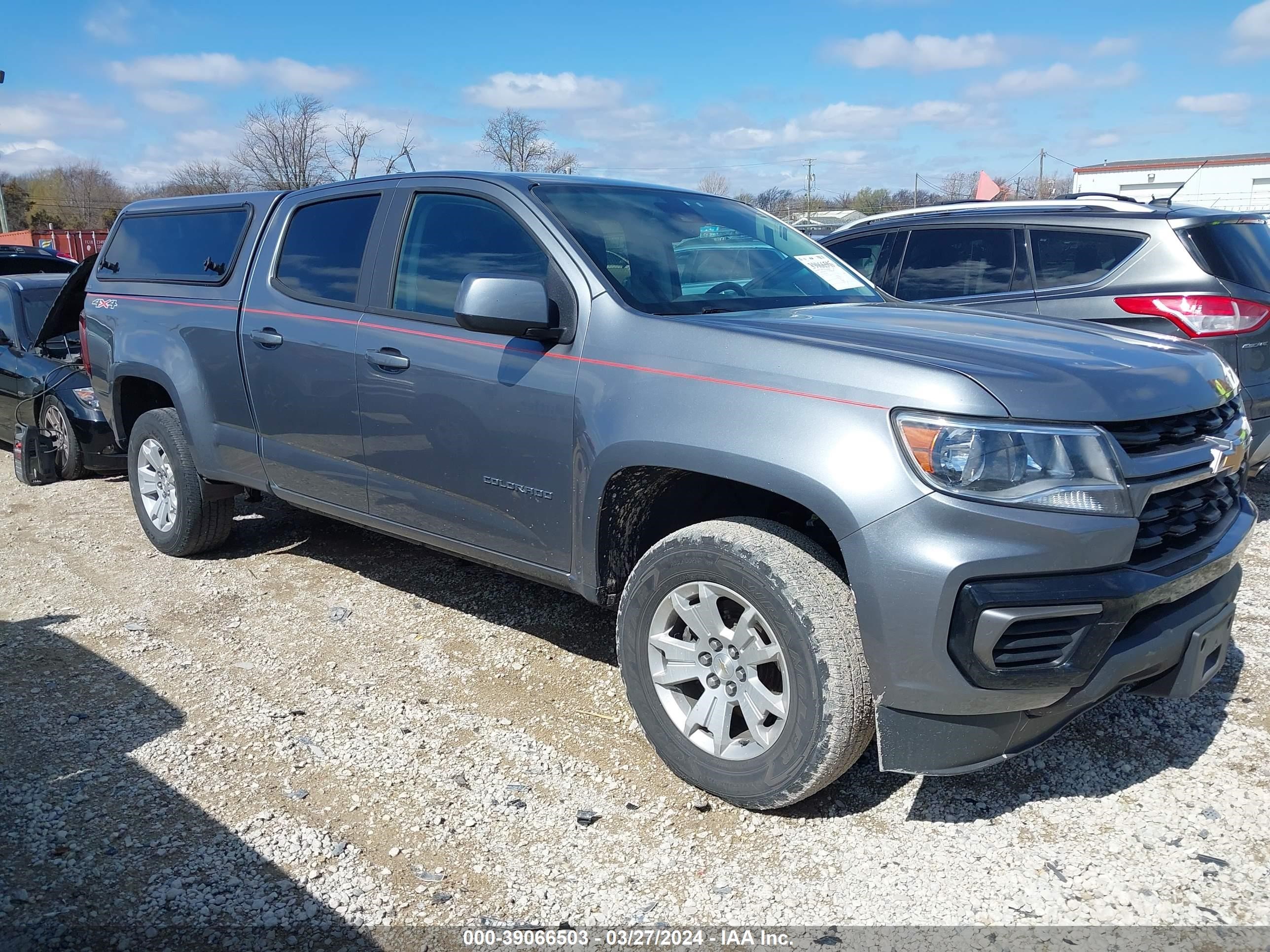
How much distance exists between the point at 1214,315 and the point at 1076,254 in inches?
32.1

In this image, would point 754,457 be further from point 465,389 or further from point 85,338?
point 85,338

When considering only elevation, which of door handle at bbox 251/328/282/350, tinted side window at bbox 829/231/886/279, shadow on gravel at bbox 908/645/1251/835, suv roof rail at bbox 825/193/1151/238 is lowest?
shadow on gravel at bbox 908/645/1251/835

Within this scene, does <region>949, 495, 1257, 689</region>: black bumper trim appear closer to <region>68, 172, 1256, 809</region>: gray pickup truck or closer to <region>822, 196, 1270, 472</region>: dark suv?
<region>68, 172, 1256, 809</region>: gray pickup truck

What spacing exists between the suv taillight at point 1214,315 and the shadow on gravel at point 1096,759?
2257mm

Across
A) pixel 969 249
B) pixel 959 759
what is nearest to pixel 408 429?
pixel 959 759

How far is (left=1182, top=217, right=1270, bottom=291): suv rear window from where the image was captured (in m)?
5.23

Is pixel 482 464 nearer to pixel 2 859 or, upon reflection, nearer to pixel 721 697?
pixel 721 697

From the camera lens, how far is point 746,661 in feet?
9.32

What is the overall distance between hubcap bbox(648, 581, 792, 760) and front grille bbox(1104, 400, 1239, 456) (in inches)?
41.8

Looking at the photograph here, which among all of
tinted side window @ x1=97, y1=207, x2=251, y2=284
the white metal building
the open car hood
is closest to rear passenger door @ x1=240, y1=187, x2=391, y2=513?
tinted side window @ x1=97, y1=207, x2=251, y2=284

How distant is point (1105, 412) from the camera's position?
2508mm

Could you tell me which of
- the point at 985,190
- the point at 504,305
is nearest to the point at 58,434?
the point at 504,305

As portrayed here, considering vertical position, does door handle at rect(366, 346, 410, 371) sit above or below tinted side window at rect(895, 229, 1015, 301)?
below

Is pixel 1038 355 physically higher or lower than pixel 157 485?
higher
